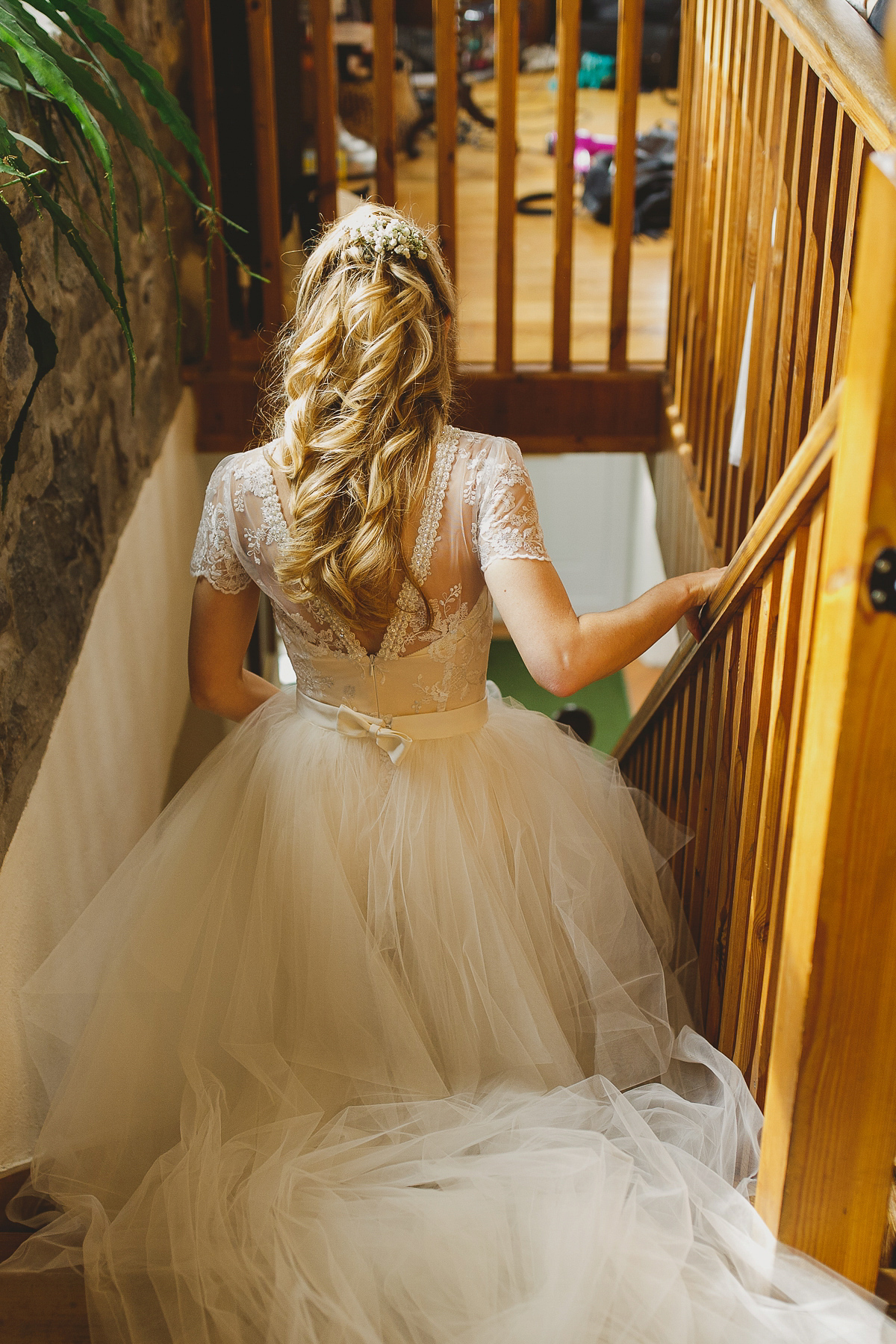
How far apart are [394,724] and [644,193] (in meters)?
4.29

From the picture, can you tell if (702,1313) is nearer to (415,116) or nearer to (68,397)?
(68,397)

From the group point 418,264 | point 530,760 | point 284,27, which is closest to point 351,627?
point 530,760

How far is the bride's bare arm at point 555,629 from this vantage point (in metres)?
1.55

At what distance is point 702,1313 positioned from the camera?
124 centimetres

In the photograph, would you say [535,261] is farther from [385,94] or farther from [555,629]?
[555,629]

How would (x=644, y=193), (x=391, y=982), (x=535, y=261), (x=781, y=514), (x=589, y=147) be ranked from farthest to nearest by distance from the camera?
(x=589, y=147), (x=644, y=193), (x=535, y=261), (x=391, y=982), (x=781, y=514)

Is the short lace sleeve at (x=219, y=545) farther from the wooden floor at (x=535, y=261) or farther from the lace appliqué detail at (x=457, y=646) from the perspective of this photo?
the wooden floor at (x=535, y=261)

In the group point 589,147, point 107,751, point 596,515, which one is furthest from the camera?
point 596,515

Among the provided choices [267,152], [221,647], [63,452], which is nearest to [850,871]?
[221,647]

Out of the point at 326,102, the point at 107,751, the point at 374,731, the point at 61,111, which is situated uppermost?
the point at 326,102

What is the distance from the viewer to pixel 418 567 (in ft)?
5.28

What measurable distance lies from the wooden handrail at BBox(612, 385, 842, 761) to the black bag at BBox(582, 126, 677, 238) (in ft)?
12.9

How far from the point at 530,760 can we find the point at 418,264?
0.79 m

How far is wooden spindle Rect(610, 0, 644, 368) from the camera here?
293 centimetres
